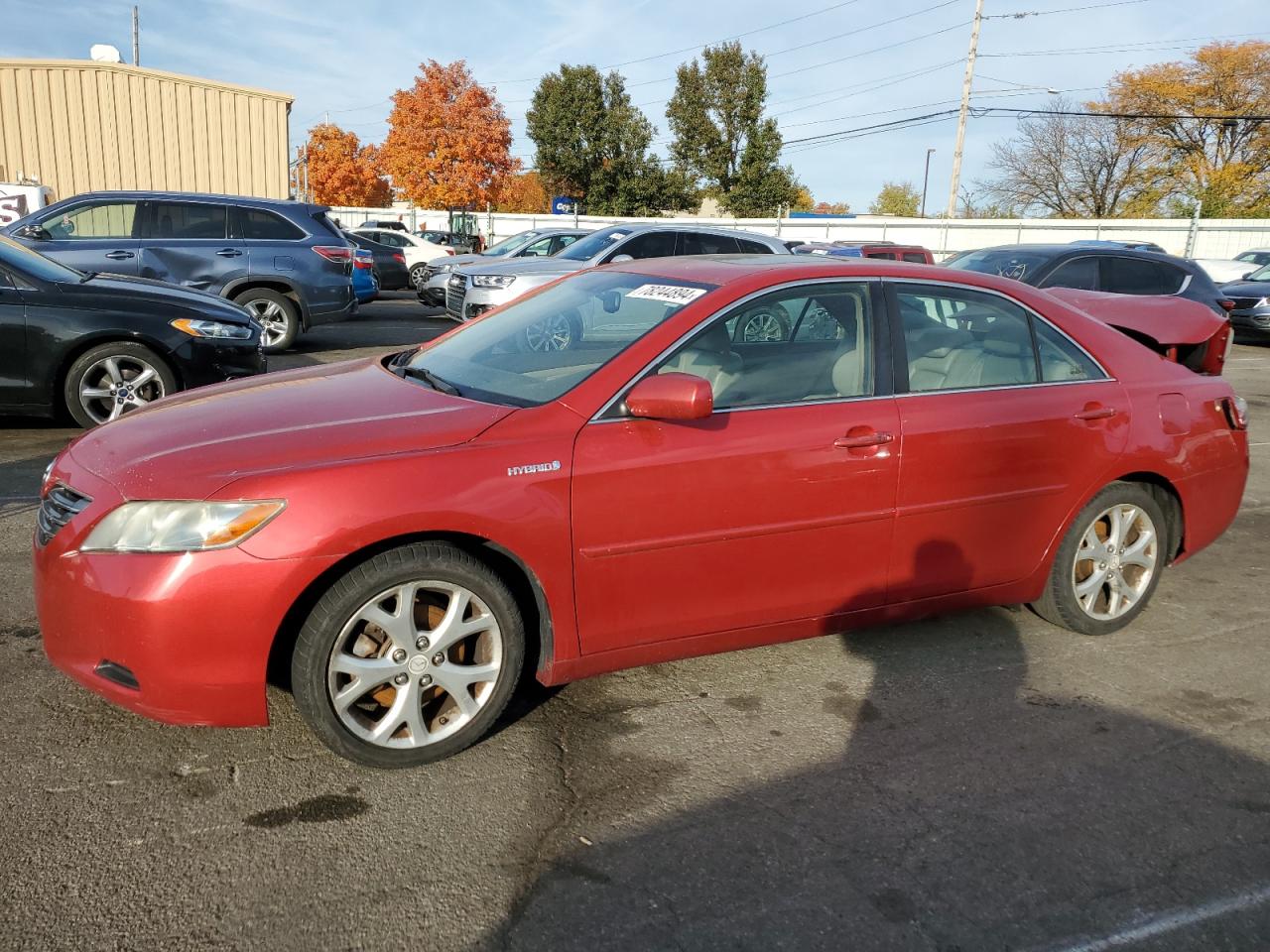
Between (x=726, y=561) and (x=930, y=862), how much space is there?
1.15 metres

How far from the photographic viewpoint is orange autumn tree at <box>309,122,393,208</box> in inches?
2576

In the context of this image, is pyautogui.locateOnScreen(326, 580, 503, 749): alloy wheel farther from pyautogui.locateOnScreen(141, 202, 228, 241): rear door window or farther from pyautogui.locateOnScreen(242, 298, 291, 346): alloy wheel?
pyautogui.locateOnScreen(141, 202, 228, 241): rear door window

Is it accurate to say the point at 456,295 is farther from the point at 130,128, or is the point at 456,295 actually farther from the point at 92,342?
the point at 130,128

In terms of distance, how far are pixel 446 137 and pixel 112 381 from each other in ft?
133

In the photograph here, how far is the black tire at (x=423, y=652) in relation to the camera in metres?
2.96

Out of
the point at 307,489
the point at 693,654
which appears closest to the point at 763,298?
the point at 693,654

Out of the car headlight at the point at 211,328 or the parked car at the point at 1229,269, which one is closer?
the car headlight at the point at 211,328

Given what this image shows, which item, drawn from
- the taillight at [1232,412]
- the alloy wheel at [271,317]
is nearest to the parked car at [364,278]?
the alloy wheel at [271,317]

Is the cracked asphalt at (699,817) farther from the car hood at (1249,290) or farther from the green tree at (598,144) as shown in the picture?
the green tree at (598,144)

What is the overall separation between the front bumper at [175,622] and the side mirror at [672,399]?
42.6 inches

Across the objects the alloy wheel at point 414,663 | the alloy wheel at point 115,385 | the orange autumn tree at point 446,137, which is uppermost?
the orange autumn tree at point 446,137

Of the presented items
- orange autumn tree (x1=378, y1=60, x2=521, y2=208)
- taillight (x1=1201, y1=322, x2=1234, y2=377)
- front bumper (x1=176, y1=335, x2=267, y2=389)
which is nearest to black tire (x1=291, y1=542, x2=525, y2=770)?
front bumper (x1=176, y1=335, x2=267, y2=389)

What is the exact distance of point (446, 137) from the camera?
44969 millimetres

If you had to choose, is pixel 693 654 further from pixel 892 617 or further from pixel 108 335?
pixel 108 335
